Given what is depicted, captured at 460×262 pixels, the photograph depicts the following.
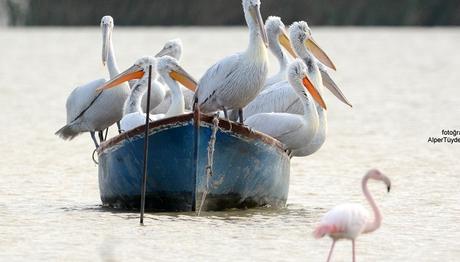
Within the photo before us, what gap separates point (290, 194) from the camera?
1285cm

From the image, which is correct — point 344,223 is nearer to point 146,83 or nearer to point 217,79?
point 217,79

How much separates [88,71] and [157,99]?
2328 centimetres

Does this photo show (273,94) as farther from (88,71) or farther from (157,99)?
(88,71)

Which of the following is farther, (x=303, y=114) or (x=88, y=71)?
(x=88, y=71)

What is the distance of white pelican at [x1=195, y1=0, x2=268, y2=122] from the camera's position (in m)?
10.8

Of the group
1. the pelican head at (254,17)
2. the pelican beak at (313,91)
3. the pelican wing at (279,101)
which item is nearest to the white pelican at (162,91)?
the pelican wing at (279,101)

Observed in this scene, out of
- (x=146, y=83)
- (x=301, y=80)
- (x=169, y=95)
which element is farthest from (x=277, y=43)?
(x=146, y=83)

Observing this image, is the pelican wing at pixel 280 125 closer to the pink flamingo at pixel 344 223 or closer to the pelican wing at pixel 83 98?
the pelican wing at pixel 83 98

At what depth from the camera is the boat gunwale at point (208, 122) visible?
405 inches

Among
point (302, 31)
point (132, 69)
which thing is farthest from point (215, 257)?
point (302, 31)

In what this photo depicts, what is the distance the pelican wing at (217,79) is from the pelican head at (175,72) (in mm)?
311

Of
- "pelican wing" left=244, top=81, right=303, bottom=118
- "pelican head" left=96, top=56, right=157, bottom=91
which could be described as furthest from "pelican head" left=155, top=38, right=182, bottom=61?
"pelican head" left=96, top=56, right=157, bottom=91

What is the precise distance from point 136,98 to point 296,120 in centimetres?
132

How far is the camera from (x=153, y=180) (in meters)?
10.6
